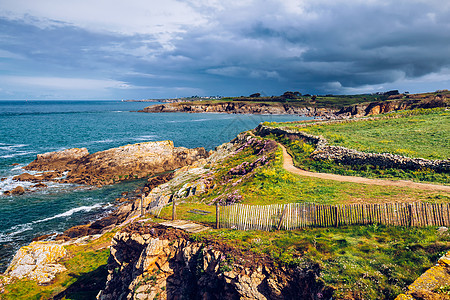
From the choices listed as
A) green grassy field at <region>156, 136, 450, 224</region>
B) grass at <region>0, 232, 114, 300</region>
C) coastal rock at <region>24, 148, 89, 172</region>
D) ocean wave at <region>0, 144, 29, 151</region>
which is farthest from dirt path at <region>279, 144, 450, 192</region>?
ocean wave at <region>0, 144, 29, 151</region>

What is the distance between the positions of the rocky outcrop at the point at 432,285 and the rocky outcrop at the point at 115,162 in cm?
5315

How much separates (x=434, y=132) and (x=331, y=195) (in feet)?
92.9

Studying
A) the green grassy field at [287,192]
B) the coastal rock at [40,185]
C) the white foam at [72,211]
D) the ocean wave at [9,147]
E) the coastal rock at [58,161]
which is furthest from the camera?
the ocean wave at [9,147]

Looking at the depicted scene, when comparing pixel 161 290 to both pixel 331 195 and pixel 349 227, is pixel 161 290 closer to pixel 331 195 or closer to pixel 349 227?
pixel 349 227

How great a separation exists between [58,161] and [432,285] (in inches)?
2834

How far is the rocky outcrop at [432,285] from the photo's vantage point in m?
8.35

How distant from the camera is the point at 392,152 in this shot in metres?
28.4

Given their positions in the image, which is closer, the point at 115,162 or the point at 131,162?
→ the point at 115,162

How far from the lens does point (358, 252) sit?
1256 centimetres

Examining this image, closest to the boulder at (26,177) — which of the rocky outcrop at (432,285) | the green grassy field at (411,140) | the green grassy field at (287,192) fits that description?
the green grassy field at (287,192)

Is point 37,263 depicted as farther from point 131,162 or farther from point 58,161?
point 58,161

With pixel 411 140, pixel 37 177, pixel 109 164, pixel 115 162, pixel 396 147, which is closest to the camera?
pixel 396 147

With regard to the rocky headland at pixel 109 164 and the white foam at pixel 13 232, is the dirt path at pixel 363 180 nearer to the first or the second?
the white foam at pixel 13 232

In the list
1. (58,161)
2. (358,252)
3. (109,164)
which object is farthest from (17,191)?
(358,252)
